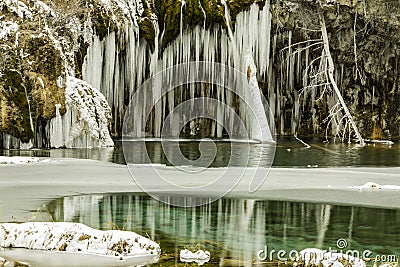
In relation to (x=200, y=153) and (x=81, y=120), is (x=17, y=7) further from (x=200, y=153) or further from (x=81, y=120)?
(x=200, y=153)

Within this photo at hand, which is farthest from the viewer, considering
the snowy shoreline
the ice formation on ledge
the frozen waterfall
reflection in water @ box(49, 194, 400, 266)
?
the frozen waterfall

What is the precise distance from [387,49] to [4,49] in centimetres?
A: 1485

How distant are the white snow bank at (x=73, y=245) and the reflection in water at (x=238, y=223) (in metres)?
0.38

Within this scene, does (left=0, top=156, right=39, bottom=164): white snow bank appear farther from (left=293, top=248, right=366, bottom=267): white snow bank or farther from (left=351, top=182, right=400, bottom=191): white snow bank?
(left=293, top=248, right=366, bottom=267): white snow bank

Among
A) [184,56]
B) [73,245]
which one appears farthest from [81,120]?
[73,245]

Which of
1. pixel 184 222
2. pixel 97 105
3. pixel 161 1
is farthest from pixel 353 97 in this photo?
pixel 184 222

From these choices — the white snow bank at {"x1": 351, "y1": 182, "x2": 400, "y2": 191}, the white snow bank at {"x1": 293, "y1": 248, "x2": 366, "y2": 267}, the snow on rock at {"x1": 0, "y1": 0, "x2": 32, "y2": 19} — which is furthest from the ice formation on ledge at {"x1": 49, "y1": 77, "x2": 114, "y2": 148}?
the white snow bank at {"x1": 293, "y1": 248, "x2": 366, "y2": 267}

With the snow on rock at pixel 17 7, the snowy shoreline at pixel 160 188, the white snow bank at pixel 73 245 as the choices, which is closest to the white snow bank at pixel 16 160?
the snowy shoreline at pixel 160 188

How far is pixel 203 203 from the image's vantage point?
34.6ft

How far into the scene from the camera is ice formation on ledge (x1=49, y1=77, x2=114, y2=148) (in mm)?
18312

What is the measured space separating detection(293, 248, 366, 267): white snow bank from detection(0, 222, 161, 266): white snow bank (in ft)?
4.94

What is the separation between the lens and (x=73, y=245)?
698cm

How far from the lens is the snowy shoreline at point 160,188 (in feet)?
35.0

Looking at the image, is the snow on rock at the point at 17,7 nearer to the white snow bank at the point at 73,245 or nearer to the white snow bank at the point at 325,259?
the white snow bank at the point at 73,245
